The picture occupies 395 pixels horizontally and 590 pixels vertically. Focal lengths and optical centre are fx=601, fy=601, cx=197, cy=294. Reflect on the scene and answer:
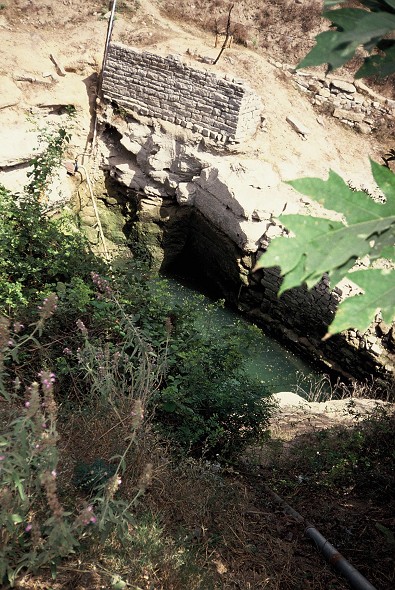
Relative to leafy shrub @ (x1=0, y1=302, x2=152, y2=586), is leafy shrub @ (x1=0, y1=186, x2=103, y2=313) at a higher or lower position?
lower

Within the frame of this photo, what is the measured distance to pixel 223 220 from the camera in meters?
10.9

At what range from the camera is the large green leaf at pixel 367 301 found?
149cm

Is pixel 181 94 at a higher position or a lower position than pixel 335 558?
lower

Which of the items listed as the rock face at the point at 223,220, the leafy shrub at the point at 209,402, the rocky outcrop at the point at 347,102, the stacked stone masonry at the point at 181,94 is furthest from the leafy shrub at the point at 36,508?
the rocky outcrop at the point at 347,102

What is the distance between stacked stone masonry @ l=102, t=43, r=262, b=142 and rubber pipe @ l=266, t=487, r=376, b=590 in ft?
28.3

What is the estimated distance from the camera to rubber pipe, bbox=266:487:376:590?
3.23 metres

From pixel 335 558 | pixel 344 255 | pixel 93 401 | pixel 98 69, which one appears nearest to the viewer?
pixel 344 255

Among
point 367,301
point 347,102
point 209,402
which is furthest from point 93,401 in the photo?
point 347,102

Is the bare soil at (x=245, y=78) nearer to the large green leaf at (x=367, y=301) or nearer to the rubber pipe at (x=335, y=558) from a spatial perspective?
the rubber pipe at (x=335, y=558)

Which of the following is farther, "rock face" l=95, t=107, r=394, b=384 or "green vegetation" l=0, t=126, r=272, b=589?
"rock face" l=95, t=107, r=394, b=384

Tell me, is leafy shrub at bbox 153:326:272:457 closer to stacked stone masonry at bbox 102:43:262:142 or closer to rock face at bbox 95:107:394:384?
rock face at bbox 95:107:394:384

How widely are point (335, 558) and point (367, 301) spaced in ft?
8.09

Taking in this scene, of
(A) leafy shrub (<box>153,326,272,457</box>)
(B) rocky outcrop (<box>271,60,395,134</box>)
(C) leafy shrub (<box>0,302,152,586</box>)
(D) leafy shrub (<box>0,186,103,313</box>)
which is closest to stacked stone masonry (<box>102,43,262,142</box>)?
(B) rocky outcrop (<box>271,60,395,134</box>)

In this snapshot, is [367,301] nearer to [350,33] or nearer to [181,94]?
[350,33]
